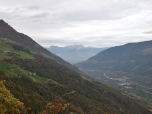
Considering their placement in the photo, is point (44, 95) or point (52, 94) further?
point (52, 94)

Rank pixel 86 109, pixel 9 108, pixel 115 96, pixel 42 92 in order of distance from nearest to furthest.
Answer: pixel 9 108 < pixel 42 92 < pixel 86 109 < pixel 115 96

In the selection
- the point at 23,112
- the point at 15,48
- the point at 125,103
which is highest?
the point at 15,48

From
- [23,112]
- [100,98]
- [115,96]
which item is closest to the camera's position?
[23,112]

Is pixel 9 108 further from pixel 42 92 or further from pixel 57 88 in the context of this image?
pixel 57 88

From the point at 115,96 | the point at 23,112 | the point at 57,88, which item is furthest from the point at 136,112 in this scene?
the point at 23,112

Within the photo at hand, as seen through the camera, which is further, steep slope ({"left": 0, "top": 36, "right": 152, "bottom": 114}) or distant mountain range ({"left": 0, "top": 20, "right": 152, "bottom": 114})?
steep slope ({"left": 0, "top": 36, "right": 152, "bottom": 114})

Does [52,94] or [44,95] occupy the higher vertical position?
Answer: [44,95]

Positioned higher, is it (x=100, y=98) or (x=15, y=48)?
(x=15, y=48)

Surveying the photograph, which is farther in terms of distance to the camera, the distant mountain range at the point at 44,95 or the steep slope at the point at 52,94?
the steep slope at the point at 52,94

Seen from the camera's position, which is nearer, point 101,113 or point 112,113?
point 101,113

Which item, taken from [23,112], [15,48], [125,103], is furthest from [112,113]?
[15,48]
